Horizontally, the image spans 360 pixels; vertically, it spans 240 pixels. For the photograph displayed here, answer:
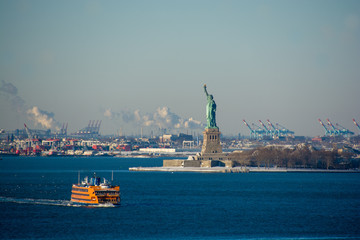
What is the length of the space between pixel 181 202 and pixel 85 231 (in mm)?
17884

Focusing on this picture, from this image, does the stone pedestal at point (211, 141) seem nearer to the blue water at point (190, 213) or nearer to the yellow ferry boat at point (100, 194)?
the blue water at point (190, 213)

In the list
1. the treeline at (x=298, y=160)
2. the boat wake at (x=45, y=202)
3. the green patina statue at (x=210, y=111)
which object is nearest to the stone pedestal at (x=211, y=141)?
the green patina statue at (x=210, y=111)

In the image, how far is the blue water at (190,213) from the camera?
42.2 meters

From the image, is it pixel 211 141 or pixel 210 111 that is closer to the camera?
pixel 211 141

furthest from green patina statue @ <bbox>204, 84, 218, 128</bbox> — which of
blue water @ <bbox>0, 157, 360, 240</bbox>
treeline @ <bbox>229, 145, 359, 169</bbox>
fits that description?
blue water @ <bbox>0, 157, 360, 240</bbox>

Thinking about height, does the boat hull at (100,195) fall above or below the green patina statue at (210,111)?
below

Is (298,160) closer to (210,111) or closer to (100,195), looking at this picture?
(210,111)

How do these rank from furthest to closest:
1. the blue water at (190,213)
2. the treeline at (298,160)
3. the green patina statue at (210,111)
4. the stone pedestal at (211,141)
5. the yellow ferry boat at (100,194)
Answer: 1. the treeline at (298,160)
2. the green patina statue at (210,111)
3. the stone pedestal at (211,141)
4. the yellow ferry boat at (100,194)
5. the blue water at (190,213)

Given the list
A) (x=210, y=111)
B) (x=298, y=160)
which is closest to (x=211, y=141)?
(x=210, y=111)

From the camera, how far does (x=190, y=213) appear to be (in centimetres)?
5131

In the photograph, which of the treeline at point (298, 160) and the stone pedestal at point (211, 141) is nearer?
the stone pedestal at point (211, 141)

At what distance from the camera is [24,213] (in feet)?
164

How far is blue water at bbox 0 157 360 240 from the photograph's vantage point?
4222 cm

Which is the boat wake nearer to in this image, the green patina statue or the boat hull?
the boat hull
